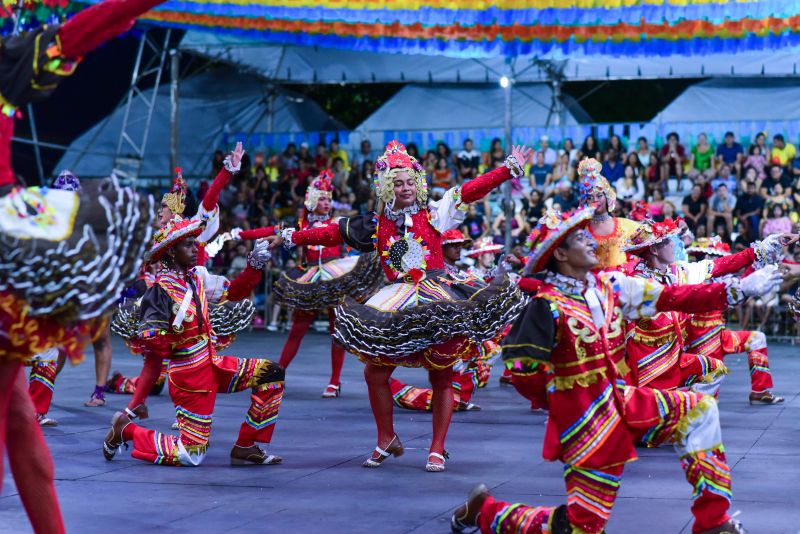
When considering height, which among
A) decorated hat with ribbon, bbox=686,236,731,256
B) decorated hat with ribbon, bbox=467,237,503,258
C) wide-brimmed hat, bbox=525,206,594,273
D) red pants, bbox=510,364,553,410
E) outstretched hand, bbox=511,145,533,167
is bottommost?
red pants, bbox=510,364,553,410

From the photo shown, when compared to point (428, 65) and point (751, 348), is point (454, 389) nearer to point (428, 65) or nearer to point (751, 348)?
point (751, 348)

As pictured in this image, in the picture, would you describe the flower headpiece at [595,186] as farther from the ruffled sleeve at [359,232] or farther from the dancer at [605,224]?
the ruffled sleeve at [359,232]

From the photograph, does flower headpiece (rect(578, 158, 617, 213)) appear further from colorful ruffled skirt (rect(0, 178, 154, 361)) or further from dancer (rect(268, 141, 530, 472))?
colorful ruffled skirt (rect(0, 178, 154, 361))

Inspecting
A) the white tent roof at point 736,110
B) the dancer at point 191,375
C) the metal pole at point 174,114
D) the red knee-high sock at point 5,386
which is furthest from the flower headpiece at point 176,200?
the white tent roof at point 736,110

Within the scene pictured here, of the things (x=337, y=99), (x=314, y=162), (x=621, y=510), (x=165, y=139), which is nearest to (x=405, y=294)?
(x=621, y=510)

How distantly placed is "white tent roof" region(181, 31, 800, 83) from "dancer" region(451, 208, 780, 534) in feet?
52.2

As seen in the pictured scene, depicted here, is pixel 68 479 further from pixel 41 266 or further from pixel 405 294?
pixel 41 266

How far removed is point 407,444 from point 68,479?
7.94ft

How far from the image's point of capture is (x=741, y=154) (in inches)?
731

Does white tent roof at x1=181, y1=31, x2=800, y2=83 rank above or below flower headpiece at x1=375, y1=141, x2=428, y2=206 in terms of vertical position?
above

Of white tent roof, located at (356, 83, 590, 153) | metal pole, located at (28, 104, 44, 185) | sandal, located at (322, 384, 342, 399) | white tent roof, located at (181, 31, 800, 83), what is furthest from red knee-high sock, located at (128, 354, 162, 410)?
white tent roof, located at (356, 83, 590, 153)

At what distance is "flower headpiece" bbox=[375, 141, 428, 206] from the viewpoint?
24.6 feet

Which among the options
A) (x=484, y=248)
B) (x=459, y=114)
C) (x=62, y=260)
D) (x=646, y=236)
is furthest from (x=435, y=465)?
(x=459, y=114)

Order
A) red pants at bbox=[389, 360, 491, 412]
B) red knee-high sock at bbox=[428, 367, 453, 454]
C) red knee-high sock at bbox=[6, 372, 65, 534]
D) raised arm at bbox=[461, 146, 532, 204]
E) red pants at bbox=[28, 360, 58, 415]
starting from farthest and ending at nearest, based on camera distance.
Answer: red pants at bbox=[389, 360, 491, 412] → red pants at bbox=[28, 360, 58, 415] → raised arm at bbox=[461, 146, 532, 204] → red knee-high sock at bbox=[428, 367, 453, 454] → red knee-high sock at bbox=[6, 372, 65, 534]
